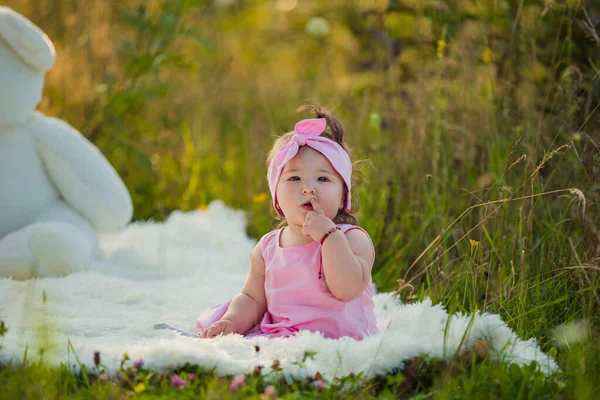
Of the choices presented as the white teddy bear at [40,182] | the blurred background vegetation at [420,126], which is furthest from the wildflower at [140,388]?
the white teddy bear at [40,182]

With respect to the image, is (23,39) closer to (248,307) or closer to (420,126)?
(248,307)

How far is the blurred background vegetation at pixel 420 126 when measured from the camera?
2.36 meters

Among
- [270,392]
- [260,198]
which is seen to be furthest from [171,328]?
[260,198]

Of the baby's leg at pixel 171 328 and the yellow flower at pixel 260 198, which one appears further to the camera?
the yellow flower at pixel 260 198

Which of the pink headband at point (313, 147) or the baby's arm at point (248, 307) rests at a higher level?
the pink headband at point (313, 147)

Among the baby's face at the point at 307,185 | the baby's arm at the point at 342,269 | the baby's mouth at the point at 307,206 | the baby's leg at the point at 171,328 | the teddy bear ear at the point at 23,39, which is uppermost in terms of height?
the teddy bear ear at the point at 23,39

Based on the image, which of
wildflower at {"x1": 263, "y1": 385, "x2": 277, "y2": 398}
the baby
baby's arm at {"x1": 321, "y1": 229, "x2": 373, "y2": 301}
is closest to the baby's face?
the baby

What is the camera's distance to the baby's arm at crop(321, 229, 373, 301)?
1.93m

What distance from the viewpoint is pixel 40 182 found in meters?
2.90

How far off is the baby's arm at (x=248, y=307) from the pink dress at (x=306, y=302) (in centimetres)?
4

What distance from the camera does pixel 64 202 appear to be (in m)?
2.96

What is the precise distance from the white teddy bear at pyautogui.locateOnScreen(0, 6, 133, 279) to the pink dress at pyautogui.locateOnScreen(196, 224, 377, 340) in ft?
3.03

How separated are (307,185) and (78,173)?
1.28 metres

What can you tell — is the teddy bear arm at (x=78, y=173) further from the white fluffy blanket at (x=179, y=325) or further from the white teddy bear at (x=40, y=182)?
the white fluffy blanket at (x=179, y=325)
